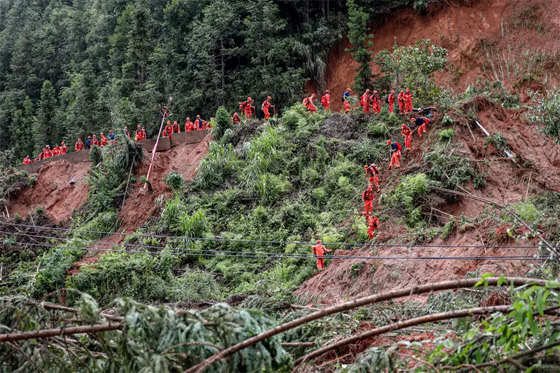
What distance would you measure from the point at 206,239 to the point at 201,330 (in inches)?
701

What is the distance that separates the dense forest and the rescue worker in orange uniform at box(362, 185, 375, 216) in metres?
10.8

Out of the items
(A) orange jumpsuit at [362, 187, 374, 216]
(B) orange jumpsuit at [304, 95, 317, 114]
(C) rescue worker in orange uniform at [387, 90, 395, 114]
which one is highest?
(C) rescue worker in orange uniform at [387, 90, 395, 114]

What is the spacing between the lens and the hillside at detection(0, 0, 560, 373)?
24.2 feet

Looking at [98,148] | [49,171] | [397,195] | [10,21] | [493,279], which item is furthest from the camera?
[10,21]

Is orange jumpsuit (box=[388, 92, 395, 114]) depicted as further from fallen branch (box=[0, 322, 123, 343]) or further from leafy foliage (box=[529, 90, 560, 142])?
fallen branch (box=[0, 322, 123, 343])

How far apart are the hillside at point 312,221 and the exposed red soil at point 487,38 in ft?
0.30

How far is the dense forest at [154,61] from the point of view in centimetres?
3700

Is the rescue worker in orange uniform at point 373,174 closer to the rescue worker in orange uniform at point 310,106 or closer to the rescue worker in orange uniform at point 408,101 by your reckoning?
the rescue worker in orange uniform at point 408,101

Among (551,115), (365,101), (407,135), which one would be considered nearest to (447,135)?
(407,135)

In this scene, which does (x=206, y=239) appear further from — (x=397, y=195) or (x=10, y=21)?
(x=10, y=21)

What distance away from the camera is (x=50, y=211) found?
1347 inches

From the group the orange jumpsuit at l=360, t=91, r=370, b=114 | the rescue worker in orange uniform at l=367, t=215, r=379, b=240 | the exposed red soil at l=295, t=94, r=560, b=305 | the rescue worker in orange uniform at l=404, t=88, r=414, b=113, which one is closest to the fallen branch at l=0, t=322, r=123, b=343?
the exposed red soil at l=295, t=94, r=560, b=305

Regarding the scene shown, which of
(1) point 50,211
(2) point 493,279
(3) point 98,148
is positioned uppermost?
(2) point 493,279

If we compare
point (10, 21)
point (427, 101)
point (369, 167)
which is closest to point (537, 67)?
point (427, 101)
